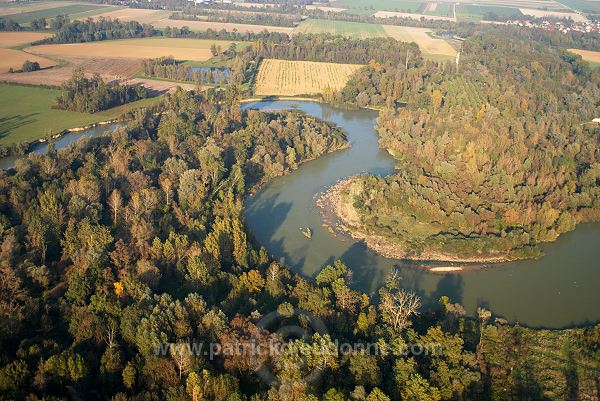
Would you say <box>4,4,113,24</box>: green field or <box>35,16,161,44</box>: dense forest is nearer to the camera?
<box>35,16,161,44</box>: dense forest

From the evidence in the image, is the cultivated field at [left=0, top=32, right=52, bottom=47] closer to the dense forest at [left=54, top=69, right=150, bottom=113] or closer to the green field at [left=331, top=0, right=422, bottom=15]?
the dense forest at [left=54, top=69, right=150, bottom=113]

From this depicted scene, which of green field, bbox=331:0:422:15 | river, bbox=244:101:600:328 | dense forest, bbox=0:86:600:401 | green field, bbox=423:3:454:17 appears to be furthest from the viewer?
green field, bbox=331:0:422:15

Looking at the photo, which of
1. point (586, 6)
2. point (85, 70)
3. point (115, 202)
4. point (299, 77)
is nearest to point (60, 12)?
point (85, 70)

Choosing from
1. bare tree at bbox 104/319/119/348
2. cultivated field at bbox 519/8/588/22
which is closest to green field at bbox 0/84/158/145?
bare tree at bbox 104/319/119/348

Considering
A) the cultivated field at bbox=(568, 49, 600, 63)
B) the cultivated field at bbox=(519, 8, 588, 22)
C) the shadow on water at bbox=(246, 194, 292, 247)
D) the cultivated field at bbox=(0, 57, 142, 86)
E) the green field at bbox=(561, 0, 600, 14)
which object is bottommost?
the shadow on water at bbox=(246, 194, 292, 247)

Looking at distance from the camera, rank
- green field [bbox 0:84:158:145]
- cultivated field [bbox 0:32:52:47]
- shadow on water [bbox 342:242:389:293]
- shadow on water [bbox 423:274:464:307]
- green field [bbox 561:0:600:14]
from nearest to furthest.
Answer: shadow on water [bbox 423:274:464:307] → shadow on water [bbox 342:242:389:293] → green field [bbox 0:84:158:145] → cultivated field [bbox 0:32:52:47] → green field [bbox 561:0:600:14]

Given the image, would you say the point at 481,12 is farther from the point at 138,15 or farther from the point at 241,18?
the point at 138,15
